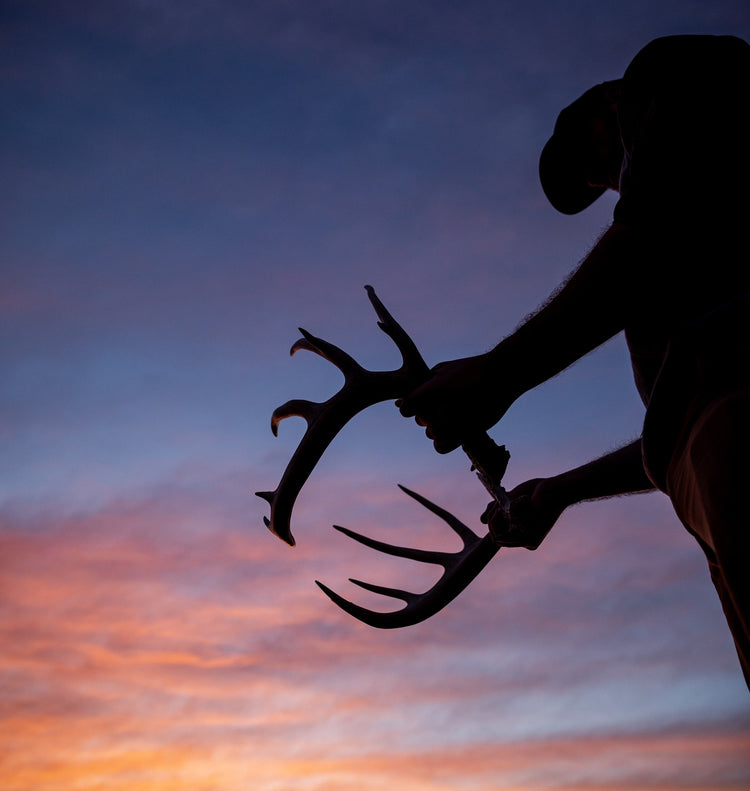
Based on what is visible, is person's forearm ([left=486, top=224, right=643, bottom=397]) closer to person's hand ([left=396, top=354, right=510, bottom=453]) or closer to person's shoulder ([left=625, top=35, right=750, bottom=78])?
person's hand ([left=396, top=354, right=510, bottom=453])

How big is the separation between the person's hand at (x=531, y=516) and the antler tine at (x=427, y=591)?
404 millimetres

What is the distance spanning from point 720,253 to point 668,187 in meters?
0.22

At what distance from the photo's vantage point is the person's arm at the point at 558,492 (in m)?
3.11

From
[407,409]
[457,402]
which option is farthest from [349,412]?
[457,402]

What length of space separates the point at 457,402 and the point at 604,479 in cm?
103

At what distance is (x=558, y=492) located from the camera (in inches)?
133

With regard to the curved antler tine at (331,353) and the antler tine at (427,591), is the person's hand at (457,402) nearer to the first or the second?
the curved antler tine at (331,353)

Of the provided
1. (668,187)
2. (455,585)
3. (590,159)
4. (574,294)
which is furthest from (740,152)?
(455,585)

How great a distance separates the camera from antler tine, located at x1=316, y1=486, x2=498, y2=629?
12.5 ft

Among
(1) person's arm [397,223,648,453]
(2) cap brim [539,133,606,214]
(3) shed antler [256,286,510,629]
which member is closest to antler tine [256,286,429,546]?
(3) shed antler [256,286,510,629]

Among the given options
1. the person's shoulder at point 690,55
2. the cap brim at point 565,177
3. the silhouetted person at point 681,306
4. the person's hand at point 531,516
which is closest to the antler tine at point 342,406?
the silhouetted person at point 681,306

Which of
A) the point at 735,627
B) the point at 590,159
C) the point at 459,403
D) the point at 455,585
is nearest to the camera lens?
the point at 735,627

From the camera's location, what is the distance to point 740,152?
6.77ft

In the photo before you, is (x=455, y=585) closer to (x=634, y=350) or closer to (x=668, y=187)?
(x=634, y=350)
